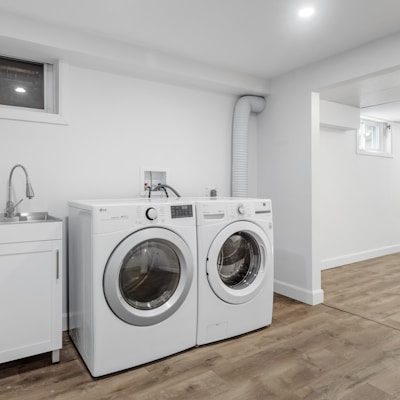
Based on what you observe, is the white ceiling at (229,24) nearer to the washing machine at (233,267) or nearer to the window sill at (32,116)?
the window sill at (32,116)

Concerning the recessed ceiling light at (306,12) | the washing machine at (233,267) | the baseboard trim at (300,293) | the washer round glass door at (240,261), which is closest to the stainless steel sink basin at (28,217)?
the washing machine at (233,267)

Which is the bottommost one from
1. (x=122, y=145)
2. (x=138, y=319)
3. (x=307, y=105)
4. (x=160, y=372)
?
(x=160, y=372)

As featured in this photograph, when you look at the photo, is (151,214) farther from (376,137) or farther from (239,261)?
(376,137)

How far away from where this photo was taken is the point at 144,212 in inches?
76.6

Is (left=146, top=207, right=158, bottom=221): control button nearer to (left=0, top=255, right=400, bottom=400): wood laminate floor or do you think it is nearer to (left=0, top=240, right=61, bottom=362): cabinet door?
(left=0, top=240, right=61, bottom=362): cabinet door

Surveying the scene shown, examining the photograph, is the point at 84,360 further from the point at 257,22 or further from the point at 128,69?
the point at 257,22

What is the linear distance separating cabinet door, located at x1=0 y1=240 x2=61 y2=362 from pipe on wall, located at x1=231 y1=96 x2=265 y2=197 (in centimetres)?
186

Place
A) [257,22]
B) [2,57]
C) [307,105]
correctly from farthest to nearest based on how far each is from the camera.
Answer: [307,105] < [2,57] < [257,22]

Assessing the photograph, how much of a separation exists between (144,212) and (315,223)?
180cm

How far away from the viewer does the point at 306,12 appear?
205cm

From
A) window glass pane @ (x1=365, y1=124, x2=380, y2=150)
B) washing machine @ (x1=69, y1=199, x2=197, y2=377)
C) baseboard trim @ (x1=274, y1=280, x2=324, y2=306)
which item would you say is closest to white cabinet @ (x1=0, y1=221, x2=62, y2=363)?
washing machine @ (x1=69, y1=199, x2=197, y2=377)

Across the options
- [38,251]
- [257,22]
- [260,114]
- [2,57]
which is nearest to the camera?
[38,251]

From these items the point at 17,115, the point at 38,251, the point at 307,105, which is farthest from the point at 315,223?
the point at 17,115

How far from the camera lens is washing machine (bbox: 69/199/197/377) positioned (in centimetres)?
184
